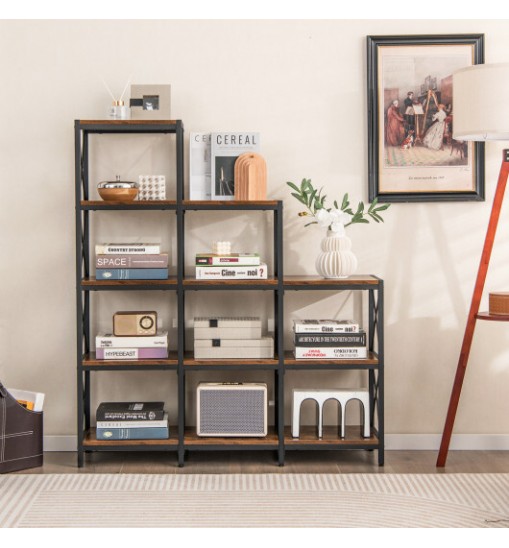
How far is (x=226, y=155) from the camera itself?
149 inches

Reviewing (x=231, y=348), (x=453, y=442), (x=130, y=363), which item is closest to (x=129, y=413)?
(x=130, y=363)

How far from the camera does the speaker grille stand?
3.77 metres

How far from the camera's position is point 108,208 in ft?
12.1

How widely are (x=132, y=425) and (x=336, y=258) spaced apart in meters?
1.24

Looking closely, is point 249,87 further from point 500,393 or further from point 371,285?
point 500,393

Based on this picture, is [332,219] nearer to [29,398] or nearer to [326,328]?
[326,328]

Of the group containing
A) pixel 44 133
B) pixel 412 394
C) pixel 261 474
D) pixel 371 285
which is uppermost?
pixel 44 133

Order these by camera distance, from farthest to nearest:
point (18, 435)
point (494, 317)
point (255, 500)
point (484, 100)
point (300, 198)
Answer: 1. point (300, 198)
2. point (18, 435)
3. point (494, 317)
4. point (484, 100)
5. point (255, 500)

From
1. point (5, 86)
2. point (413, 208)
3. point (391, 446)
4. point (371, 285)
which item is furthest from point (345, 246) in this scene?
point (5, 86)

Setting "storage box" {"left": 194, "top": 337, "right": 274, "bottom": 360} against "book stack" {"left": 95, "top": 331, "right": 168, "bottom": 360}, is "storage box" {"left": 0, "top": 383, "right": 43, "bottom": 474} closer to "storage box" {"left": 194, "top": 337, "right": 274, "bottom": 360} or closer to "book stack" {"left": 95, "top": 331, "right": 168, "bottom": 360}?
"book stack" {"left": 95, "top": 331, "right": 168, "bottom": 360}

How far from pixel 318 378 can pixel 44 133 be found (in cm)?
→ 184

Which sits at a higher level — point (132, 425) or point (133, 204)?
point (133, 204)

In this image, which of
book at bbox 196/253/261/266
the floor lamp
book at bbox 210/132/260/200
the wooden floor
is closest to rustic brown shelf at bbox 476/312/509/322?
the floor lamp

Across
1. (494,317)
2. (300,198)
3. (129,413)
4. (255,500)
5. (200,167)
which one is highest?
(200,167)
